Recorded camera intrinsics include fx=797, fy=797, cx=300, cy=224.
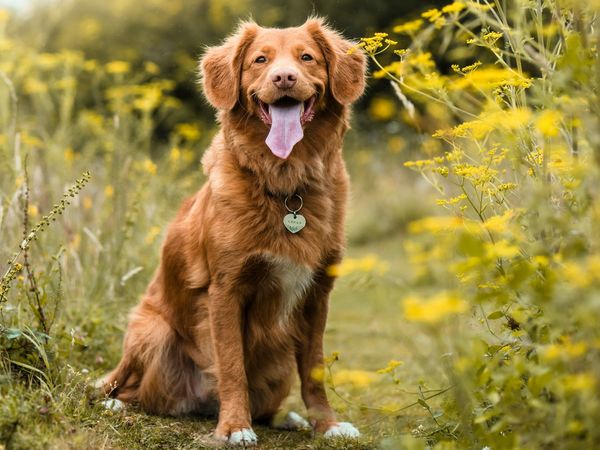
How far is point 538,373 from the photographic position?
1.86 m

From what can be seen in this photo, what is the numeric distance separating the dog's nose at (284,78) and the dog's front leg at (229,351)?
84 cm

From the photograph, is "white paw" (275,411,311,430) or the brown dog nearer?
the brown dog

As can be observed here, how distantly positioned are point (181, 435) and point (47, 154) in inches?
116

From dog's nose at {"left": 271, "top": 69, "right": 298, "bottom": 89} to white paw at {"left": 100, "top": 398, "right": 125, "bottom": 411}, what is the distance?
1413mm

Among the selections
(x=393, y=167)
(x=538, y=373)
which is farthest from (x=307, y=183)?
(x=393, y=167)

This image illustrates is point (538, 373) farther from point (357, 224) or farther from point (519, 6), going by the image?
point (357, 224)

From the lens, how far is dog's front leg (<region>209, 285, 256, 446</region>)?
316 centimetres

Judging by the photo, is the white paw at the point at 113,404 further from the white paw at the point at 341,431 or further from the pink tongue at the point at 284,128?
the pink tongue at the point at 284,128

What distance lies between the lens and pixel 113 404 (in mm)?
3264

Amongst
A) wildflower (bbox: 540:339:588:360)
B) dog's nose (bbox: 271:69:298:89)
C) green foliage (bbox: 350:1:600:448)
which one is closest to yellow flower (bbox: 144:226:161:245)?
dog's nose (bbox: 271:69:298:89)

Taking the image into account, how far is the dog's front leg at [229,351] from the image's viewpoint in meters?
3.16

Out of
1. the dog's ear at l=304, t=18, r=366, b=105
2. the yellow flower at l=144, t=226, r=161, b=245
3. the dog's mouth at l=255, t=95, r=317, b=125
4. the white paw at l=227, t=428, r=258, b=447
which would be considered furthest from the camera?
the yellow flower at l=144, t=226, r=161, b=245

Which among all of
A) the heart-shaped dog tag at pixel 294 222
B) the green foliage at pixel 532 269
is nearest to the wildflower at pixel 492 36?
the green foliage at pixel 532 269

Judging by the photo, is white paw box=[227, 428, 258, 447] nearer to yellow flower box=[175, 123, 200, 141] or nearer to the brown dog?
→ the brown dog
